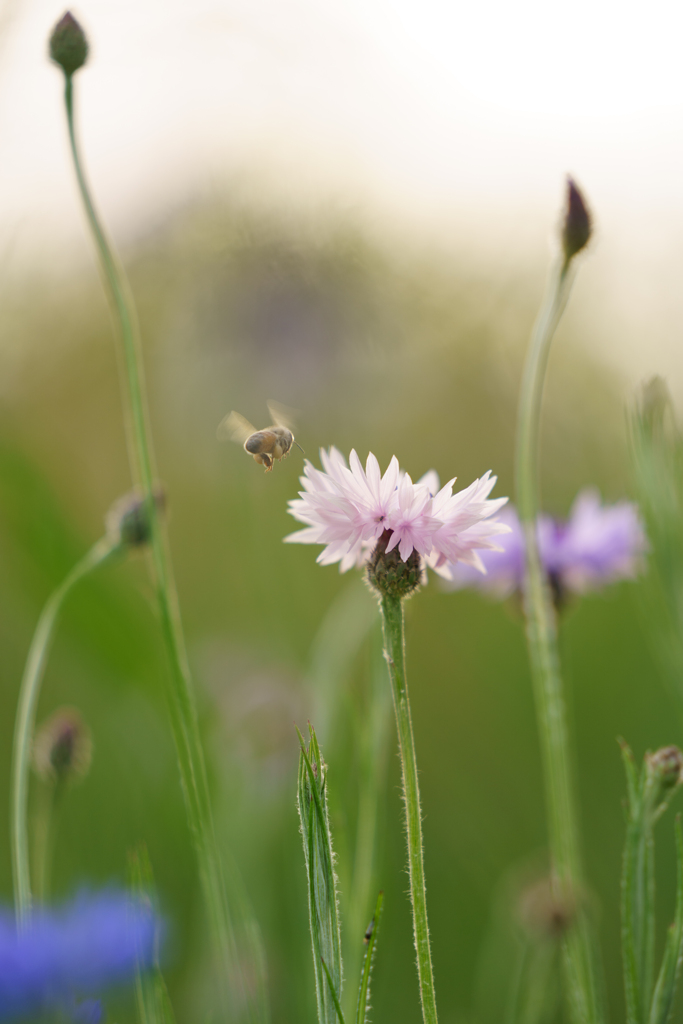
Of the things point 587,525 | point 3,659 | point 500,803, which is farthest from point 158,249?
point 500,803

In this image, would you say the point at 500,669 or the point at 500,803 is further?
the point at 500,669

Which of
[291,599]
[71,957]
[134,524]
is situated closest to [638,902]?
[71,957]

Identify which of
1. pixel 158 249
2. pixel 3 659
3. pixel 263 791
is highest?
pixel 158 249

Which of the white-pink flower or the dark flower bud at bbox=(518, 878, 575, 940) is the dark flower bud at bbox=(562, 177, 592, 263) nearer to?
the white-pink flower

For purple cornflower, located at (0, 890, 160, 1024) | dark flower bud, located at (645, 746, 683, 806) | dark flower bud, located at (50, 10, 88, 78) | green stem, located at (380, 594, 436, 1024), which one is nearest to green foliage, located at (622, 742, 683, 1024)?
dark flower bud, located at (645, 746, 683, 806)

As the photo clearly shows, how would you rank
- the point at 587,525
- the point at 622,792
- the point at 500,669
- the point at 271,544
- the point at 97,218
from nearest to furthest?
the point at 97,218, the point at 587,525, the point at 622,792, the point at 271,544, the point at 500,669

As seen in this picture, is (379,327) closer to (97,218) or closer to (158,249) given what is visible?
(158,249)
